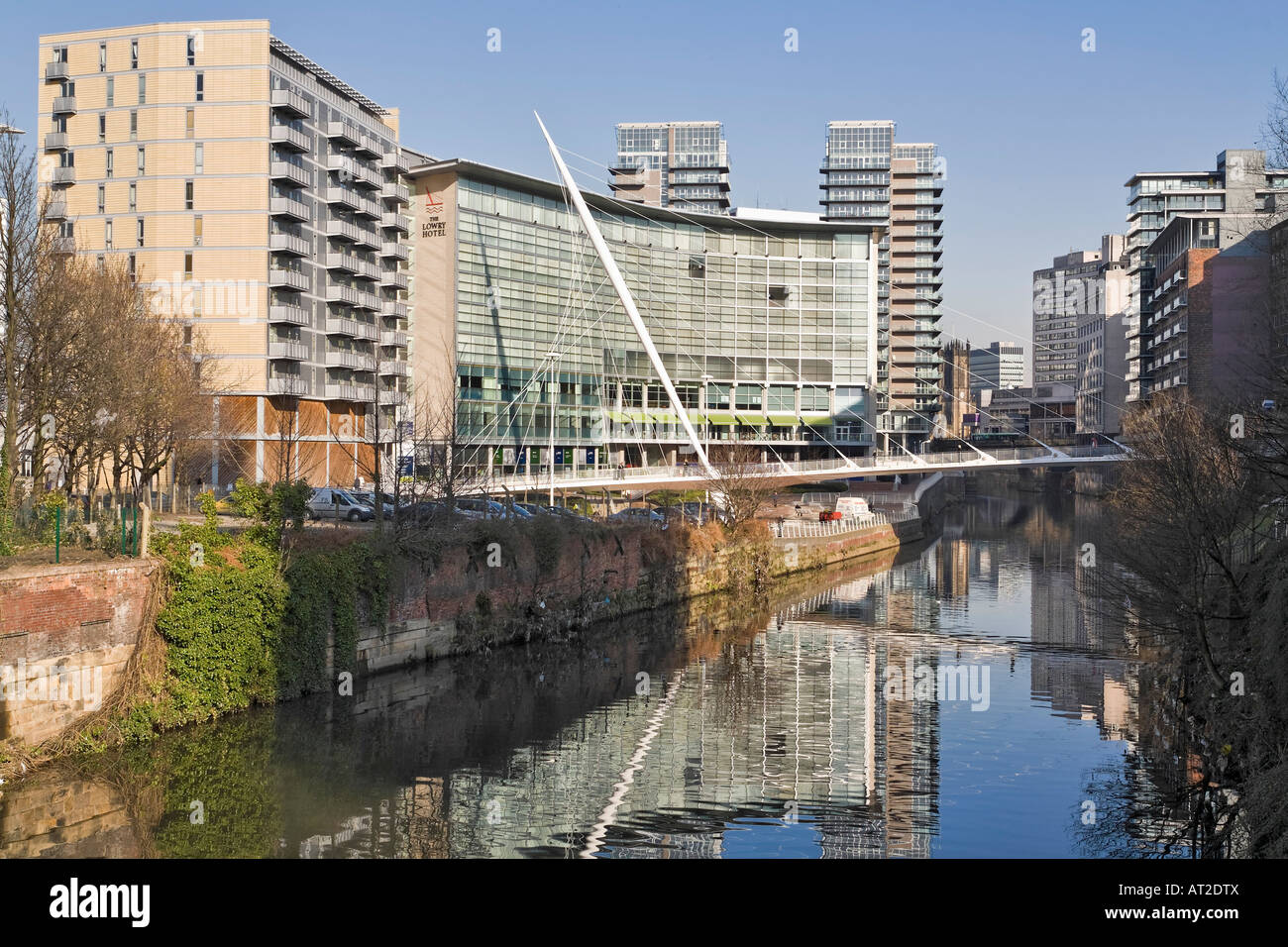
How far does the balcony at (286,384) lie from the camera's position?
219 ft

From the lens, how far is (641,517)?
51125 mm

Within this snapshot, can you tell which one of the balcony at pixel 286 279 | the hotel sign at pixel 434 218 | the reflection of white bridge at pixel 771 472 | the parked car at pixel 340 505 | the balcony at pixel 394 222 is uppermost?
the hotel sign at pixel 434 218

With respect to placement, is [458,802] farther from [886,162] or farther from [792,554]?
[886,162]

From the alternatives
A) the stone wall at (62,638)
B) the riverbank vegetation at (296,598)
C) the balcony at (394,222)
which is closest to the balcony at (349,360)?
the balcony at (394,222)

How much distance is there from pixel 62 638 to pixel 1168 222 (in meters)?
126

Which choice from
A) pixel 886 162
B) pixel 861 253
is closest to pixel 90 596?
pixel 861 253

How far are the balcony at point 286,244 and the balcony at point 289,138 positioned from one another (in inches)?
188

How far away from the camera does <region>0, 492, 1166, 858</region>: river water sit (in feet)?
60.2

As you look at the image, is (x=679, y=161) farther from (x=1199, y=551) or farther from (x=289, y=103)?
(x=1199, y=551)

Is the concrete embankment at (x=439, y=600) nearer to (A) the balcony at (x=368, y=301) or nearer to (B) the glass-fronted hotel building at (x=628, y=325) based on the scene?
(B) the glass-fronted hotel building at (x=628, y=325)

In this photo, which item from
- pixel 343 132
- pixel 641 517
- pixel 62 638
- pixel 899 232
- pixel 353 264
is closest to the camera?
pixel 62 638

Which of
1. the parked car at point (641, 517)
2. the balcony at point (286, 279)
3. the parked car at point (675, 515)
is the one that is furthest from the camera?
the balcony at point (286, 279)

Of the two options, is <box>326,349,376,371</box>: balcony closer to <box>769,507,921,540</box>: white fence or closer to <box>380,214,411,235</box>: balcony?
<box>380,214,411,235</box>: balcony

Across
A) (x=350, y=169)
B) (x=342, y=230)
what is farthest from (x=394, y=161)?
(x=342, y=230)
